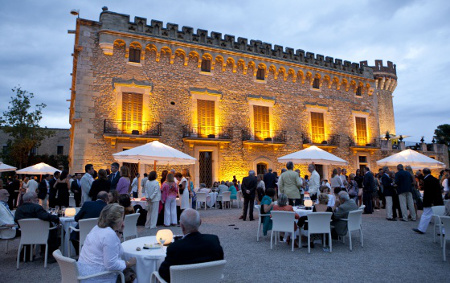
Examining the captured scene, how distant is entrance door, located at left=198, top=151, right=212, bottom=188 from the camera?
15.4m

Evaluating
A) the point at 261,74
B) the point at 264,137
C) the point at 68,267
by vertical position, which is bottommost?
the point at 68,267

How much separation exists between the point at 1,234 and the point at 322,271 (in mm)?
5299

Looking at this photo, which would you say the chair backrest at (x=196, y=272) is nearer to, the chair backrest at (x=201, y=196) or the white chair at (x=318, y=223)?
the white chair at (x=318, y=223)

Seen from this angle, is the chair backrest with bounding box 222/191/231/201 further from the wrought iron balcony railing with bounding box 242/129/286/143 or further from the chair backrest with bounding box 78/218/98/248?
the chair backrest with bounding box 78/218/98/248

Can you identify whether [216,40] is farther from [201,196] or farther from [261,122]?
[201,196]

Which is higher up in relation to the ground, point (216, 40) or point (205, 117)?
point (216, 40)

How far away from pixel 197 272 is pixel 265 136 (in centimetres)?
1500

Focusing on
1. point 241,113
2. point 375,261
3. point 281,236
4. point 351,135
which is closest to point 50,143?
point 241,113

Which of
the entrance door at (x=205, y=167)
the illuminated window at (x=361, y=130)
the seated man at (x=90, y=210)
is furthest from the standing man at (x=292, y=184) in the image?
the illuminated window at (x=361, y=130)

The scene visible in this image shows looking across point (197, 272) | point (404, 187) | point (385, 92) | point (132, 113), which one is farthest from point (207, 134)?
→ point (385, 92)

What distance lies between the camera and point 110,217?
2.89m

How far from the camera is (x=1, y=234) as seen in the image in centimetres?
498

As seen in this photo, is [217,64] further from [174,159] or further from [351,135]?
[351,135]

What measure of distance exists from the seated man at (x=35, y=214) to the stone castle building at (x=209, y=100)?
842 cm
